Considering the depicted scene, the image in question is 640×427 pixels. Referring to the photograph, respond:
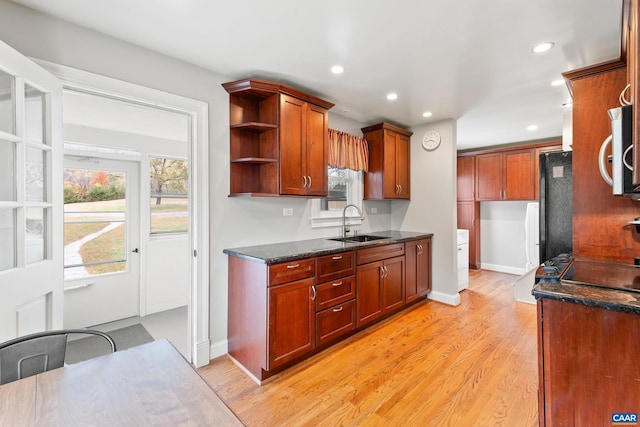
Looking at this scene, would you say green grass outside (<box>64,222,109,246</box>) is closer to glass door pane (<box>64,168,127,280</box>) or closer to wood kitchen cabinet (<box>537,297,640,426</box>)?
glass door pane (<box>64,168,127,280</box>)

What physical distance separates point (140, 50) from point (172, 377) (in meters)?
2.23

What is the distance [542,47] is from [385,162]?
1.94 m

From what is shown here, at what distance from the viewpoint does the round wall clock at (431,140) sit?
13.0ft

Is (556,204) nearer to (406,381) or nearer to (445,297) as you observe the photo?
(445,297)

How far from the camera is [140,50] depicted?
2.13m

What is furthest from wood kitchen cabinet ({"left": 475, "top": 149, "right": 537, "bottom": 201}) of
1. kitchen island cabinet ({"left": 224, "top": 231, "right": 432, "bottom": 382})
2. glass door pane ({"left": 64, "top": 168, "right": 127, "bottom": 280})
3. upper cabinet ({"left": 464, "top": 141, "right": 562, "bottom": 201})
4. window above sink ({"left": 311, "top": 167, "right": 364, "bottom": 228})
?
glass door pane ({"left": 64, "top": 168, "right": 127, "bottom": 280})

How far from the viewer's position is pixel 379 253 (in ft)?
10.3

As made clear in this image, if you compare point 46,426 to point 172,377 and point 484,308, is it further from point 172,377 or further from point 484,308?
point 484,308

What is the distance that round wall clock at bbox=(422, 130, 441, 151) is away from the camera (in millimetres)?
3957

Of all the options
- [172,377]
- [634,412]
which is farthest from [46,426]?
[634,412]

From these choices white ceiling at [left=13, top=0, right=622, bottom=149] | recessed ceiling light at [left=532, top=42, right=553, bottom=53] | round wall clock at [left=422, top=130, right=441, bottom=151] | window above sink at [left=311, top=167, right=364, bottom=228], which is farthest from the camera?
round wall clock at [left=422, top=130, right=441, bottom=151]

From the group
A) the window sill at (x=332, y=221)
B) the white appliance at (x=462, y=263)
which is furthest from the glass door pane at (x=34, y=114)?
the white appliance at (x=462, y=263)

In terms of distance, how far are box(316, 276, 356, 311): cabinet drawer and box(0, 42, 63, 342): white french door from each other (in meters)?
1.72

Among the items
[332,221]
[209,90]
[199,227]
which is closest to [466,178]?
[332,221]
